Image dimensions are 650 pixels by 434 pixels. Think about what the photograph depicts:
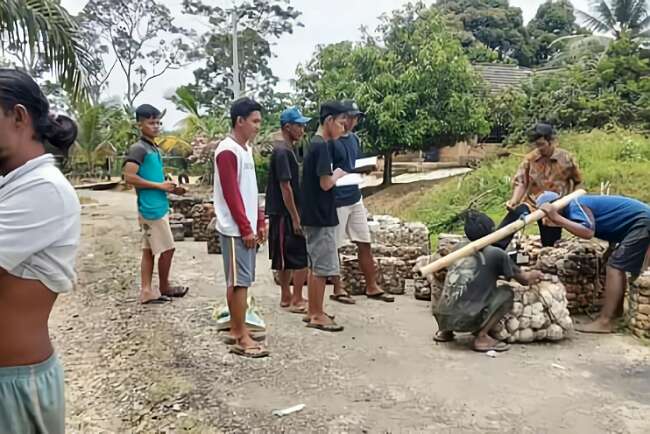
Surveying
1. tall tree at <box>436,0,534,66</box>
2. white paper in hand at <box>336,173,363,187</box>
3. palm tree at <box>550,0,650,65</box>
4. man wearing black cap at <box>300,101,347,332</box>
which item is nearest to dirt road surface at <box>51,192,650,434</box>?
man wearing black cap at <box>300,101,347,332</box>

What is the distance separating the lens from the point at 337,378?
12.4ft

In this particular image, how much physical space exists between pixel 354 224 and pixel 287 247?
725mm

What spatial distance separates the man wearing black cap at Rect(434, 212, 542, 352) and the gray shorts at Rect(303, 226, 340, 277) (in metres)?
0.87

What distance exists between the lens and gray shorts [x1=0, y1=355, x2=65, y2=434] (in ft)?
5.26

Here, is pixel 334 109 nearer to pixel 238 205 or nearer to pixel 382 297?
pixel 238 205

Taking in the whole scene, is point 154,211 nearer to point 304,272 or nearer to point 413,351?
point 304,272

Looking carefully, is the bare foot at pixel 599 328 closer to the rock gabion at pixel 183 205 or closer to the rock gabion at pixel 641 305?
the rock gabion at pixel 641 305

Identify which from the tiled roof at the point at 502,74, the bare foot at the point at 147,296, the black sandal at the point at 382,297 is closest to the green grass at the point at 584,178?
the black sandal at the point at 382,297

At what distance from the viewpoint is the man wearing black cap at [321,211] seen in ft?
15.2

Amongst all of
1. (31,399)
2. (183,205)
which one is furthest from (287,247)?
(183,205)

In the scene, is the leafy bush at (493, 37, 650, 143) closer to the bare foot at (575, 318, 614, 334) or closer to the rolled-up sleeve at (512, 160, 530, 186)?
the rolled-up sleeve at (512, 160, 530, 186)

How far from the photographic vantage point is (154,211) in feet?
17.2

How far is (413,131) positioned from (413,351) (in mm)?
12422

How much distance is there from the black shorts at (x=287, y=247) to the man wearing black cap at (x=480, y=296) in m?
1.37
